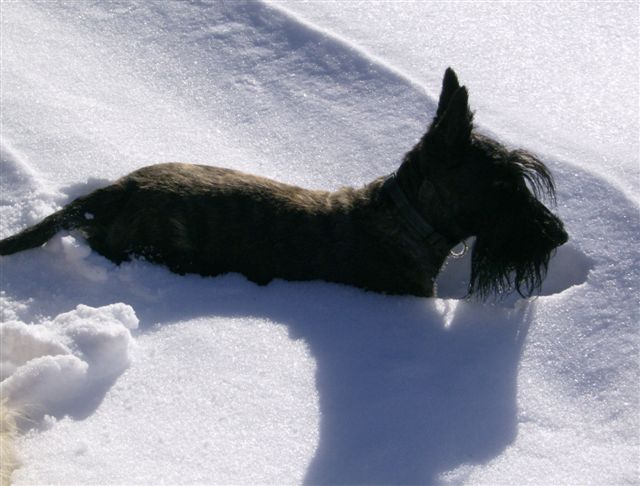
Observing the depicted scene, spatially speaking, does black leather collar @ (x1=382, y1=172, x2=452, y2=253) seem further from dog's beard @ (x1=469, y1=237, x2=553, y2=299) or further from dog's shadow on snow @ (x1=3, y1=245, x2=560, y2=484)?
dog's shadow on snow @ (x1=3, y1=245, x2=560, y2=484)

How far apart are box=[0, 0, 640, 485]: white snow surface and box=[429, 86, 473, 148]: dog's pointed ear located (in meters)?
0.74

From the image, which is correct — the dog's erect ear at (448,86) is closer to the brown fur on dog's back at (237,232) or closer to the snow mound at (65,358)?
the brown fur on dog's back at (237,232)

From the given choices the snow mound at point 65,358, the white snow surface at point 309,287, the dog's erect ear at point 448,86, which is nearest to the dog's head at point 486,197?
the dog's erect ear at point 448,86

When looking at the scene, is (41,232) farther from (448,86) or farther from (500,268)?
(500,268)

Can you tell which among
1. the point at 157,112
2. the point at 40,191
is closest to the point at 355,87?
the point at 157,112

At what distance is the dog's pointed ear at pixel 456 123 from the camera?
13.0 ft

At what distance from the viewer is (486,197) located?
4.21 m

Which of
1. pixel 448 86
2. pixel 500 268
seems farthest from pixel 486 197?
pixel 448 86

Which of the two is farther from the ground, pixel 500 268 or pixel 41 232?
pixel 500 268

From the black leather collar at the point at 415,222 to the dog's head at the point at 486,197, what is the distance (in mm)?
61

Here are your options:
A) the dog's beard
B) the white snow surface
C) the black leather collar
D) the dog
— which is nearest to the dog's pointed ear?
the dog

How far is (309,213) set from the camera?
448 cm

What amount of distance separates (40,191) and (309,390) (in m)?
1.90

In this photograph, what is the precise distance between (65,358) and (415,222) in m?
1.72
